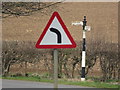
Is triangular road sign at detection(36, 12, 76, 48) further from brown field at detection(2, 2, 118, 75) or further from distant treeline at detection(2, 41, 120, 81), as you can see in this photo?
brown field at detection(2, 2, 118, 75)

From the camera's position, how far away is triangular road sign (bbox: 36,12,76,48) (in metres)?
7.66

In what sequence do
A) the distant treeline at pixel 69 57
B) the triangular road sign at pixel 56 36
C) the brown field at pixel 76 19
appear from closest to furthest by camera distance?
1. the triangular road sign at pixel 56 36
2. the distant treeline at pixel 69 57
3. the brown field at pixel 76 19

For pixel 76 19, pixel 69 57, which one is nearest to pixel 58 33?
pixel 69 57

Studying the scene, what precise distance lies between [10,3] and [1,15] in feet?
3.30

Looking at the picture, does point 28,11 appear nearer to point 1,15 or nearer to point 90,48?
point 1,15

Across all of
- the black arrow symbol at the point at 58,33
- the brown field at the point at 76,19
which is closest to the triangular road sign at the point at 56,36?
the black arrow symbol at the point at 58,33

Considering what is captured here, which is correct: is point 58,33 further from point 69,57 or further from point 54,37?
point 69,57

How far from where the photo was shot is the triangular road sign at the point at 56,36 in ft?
25.1

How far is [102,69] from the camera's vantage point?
19484 mm

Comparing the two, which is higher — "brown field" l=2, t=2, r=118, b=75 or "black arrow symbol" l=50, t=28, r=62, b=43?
"brown field" l=2, t=2, r=118, b=75

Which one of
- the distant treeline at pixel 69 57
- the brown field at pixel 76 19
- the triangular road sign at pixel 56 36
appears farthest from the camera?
the brown field at pixel 76 19

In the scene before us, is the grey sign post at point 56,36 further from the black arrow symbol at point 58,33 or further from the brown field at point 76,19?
the brown field at point 76,19

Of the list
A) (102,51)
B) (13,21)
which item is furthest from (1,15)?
(13,21)

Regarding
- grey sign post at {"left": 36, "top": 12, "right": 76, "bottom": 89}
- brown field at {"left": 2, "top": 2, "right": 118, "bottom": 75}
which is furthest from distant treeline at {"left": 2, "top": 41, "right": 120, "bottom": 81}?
brown field at {"left": 2, "top": 2, "right": 118, "bottom": 75}
